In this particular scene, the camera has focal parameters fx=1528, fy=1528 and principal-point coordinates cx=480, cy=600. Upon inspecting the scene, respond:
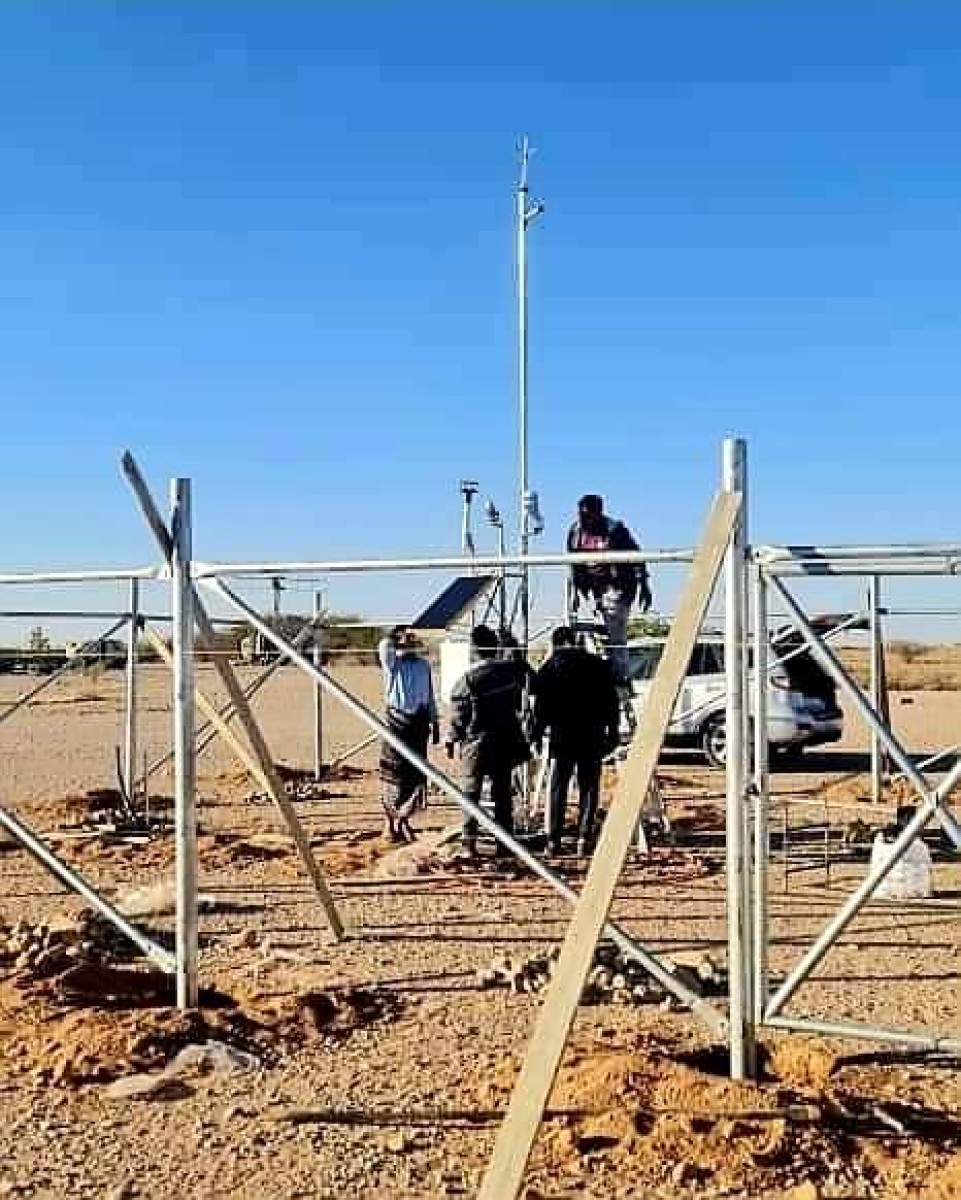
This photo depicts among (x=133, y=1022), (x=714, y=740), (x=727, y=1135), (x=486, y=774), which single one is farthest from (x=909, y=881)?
(x=714, y=740)

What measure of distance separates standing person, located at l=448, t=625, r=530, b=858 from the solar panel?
1.43 m

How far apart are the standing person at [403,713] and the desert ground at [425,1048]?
47 cm

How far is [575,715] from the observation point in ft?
38.0

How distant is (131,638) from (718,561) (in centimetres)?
912

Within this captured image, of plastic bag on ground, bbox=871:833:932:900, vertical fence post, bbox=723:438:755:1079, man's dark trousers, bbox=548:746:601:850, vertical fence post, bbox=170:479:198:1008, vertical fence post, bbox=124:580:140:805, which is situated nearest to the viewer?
vertical fence post, bbox=723:438:755:1079

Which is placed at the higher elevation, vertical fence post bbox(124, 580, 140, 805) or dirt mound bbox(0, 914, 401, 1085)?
vertical fence post bbox(124, 580, 140, 805)

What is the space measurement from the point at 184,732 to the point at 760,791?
2.71 metres

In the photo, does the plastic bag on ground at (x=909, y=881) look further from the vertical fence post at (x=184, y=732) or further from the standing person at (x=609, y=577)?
the vertical fence post at (x=184, y=732)

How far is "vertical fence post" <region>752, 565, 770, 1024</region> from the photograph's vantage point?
5945 mm

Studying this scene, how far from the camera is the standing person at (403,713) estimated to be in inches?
490

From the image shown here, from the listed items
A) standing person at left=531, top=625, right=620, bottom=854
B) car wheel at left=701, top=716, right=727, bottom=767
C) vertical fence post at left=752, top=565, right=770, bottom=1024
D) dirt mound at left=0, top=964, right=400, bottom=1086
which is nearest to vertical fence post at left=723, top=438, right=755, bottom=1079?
vertical fence post at left=752, top=565, right=770, bottom=1024

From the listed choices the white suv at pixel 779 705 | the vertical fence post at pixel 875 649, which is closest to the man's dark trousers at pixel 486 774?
the vertical fence post at pixel 875 649

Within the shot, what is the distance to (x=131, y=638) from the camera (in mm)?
13758

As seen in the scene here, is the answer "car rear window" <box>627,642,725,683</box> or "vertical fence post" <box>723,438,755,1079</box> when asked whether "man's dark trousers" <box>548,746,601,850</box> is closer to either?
"vertical fence post" <box>723,438,755,1079</box>
